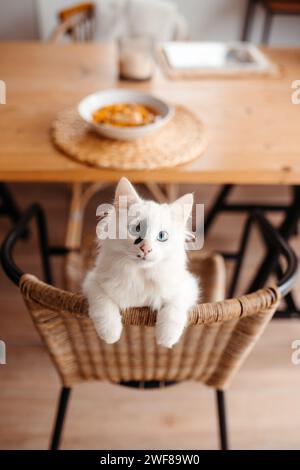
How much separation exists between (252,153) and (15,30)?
2.46m

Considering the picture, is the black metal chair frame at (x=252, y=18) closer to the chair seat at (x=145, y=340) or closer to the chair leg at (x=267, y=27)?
the chair leg at (x=267, y=27)

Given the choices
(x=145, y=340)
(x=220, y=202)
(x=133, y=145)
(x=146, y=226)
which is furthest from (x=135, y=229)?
(x=220, y=202)

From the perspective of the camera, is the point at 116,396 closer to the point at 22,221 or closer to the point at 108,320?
the point at 22,221

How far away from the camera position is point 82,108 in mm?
1067

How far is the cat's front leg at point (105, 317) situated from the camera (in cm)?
61

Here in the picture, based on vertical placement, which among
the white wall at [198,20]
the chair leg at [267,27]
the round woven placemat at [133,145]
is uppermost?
the white wall at [198,20]

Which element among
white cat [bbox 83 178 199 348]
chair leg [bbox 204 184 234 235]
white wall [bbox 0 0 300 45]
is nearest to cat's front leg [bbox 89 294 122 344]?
white cat [bbox 83 178 199 348]

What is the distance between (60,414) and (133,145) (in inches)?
26.8

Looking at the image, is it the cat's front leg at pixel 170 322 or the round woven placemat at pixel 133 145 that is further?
the round woven placemat at pixel 133 145

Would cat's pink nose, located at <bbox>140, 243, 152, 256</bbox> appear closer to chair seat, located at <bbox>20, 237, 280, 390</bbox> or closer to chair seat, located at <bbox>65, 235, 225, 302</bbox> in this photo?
chair seat, located at <bbox>20, 237, 280, 390</bbox>

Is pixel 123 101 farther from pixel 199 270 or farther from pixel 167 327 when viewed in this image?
pixel 167 327

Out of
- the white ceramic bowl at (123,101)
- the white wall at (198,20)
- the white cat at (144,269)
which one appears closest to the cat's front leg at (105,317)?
the white cat at (144,269)

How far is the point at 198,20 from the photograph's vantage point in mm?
2838

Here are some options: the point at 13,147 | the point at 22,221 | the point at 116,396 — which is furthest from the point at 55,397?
the point at 13,147
